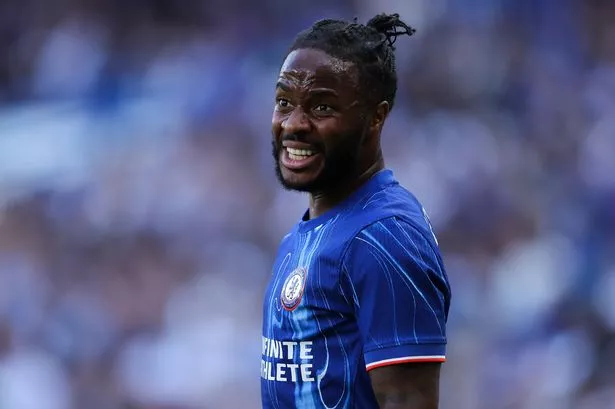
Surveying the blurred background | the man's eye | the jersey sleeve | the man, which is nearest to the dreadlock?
the man

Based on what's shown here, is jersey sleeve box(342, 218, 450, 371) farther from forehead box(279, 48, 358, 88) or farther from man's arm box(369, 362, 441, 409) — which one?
forehead box(279, 48, 358, 88)

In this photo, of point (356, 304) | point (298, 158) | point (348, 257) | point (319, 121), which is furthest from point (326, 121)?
point (356, 304)

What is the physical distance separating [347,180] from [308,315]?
369 millimetres

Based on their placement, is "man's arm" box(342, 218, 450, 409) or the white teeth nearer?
"man's arm" box(342, 218, 450, 409)

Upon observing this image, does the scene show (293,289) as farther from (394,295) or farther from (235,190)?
(235,190)

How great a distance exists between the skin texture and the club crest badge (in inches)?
8.8

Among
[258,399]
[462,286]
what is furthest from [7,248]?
[462,286]

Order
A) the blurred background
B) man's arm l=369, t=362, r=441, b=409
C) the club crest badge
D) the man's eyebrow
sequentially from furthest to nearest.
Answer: the blurred background, the man's eyebrow, the club crest badge, man's arm l=369, t=362, r=441, b=409

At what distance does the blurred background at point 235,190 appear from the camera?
259 inches

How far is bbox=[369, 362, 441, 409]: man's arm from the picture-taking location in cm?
231

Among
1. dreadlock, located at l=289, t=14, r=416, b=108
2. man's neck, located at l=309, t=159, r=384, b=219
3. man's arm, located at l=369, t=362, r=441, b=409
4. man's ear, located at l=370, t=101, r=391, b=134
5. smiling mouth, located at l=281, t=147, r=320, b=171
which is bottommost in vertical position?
man's arm, located at l=369, t=362, r=441, b=409

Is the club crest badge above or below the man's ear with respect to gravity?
below

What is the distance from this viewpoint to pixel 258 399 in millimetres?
6473

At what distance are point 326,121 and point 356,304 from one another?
46cm
